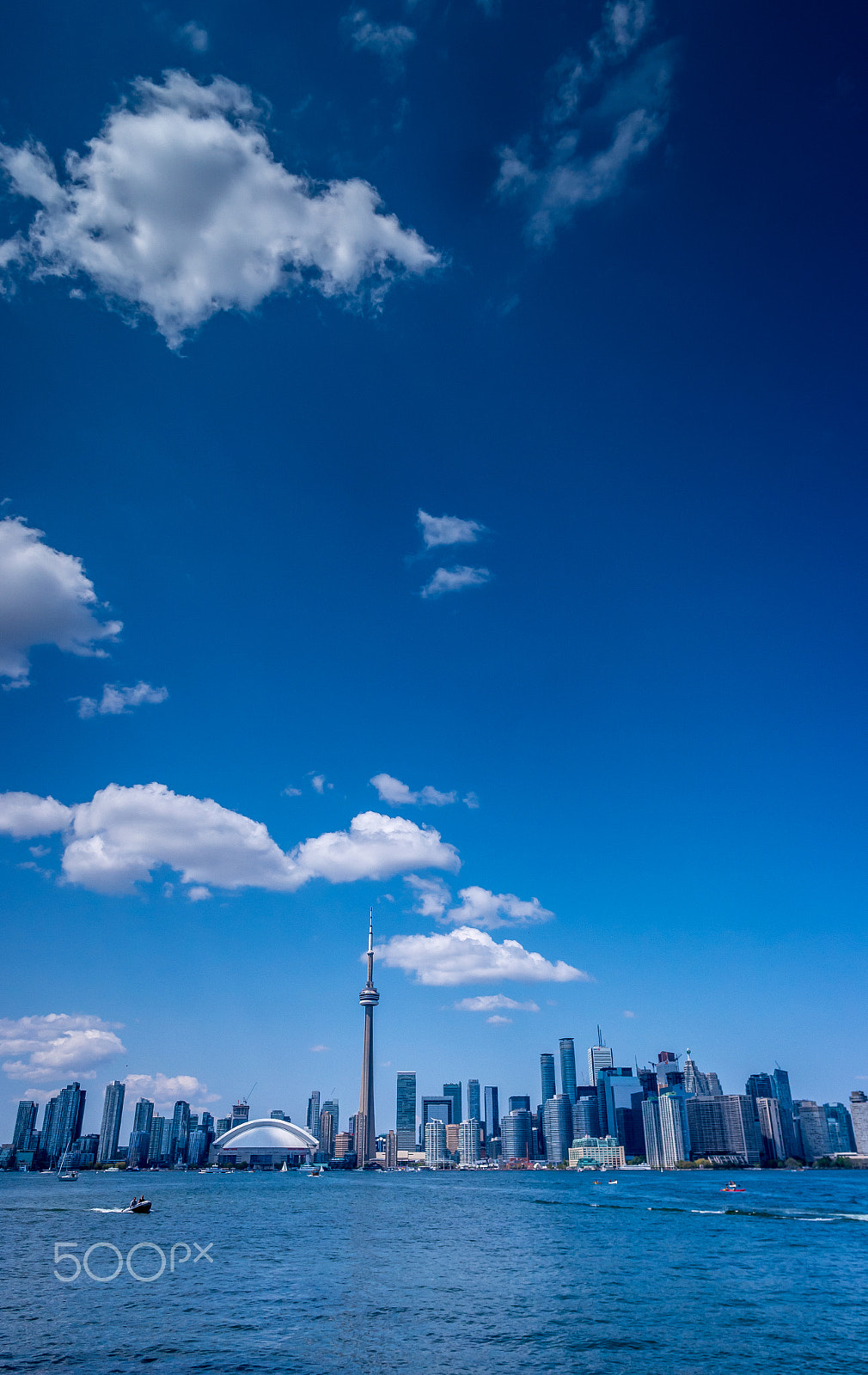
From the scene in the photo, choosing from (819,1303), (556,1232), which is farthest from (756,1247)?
(819,1303)

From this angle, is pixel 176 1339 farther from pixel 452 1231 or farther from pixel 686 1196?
pixel 686 1196

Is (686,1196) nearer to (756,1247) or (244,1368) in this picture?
(756,1247)

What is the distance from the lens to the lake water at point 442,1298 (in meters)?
39.1

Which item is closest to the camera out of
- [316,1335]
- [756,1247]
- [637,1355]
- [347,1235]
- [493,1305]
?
[637,1355]

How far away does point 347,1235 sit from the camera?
304 ft

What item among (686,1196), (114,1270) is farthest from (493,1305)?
(686,1196)

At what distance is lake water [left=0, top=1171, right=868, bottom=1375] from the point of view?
128 ft

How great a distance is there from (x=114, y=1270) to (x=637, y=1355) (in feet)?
149

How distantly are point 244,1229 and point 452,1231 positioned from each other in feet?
84.4

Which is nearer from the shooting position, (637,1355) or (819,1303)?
(637,1355)

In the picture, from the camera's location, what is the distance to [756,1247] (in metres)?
83.6

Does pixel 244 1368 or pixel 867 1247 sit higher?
pixel 244 1368

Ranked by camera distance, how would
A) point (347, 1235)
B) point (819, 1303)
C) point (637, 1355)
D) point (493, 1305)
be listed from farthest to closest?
point (347, 1235) → point (819, 1303) → point (493, 1305) → point (637, 1355)

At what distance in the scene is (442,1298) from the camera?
53125mm
